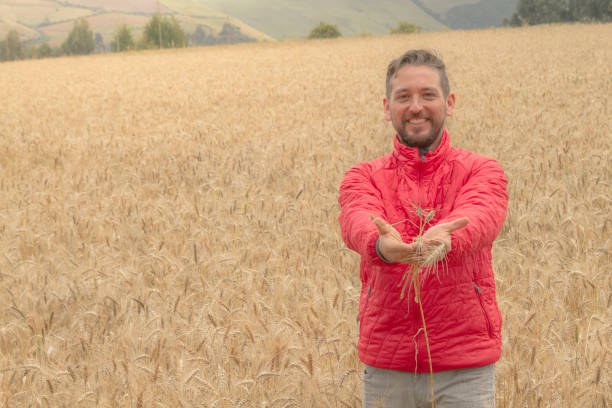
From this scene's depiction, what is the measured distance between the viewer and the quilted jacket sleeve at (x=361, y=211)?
1.77 metres

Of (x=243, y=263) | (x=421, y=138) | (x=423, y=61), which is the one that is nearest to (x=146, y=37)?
(x=243, y=263)

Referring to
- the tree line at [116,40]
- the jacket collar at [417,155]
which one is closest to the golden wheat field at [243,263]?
the jacket collar at [417,155]

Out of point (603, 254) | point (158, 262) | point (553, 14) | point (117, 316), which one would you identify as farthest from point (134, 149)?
point (553, 14)

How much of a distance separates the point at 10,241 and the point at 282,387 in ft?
9.70

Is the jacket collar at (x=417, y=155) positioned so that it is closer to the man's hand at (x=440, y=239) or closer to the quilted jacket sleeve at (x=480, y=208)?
the quilted jacket sleeve at (x=480, y=208)

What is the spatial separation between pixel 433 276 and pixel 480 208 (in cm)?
28

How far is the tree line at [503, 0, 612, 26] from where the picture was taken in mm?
54900

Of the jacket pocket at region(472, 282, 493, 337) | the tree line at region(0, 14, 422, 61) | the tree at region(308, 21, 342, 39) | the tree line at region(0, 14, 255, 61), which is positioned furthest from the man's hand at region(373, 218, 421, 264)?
the tree line at region(0, 14, 255, 61)

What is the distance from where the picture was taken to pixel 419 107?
2.08 metres

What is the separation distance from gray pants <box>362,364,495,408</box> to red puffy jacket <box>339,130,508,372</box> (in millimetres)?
53

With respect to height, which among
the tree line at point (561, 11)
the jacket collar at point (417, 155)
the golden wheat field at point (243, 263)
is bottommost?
the golden wheat field at point (243, 263)

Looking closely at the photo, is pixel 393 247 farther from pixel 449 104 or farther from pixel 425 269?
pixel 449 104

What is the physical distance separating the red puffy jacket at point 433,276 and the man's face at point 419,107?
0.05 m

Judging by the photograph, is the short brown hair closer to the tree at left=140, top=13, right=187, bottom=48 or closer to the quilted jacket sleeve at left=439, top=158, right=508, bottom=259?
the quilted jacket sleeve at left=439, top=158, right=508, bottom=259
